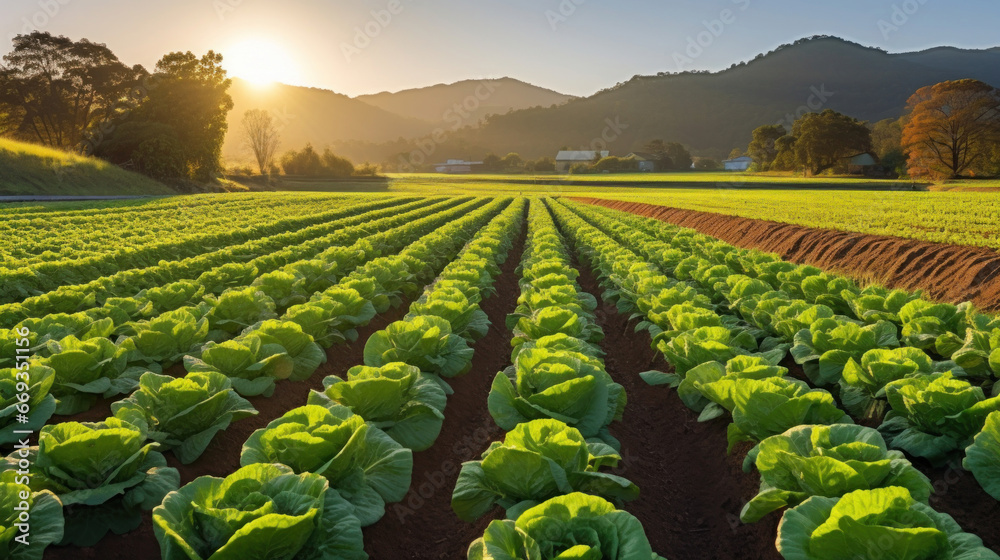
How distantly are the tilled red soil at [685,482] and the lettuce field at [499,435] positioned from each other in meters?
0.02

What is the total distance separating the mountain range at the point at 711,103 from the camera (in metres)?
142

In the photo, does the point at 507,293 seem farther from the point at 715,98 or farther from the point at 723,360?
the point at 715,98

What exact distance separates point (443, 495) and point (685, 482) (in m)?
1.99

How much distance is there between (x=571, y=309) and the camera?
5773 mm

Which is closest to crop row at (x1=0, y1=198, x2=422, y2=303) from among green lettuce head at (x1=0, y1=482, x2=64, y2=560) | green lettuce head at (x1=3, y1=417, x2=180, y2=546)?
green lettuce head at (x1=3, y1=417, x2=180, y2=546)

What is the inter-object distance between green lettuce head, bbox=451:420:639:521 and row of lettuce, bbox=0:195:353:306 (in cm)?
932

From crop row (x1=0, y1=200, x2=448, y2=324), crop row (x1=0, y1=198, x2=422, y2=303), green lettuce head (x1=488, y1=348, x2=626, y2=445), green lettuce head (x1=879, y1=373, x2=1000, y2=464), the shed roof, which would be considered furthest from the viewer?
the shed roof

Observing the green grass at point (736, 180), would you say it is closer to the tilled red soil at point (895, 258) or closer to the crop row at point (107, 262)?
the tilled red soil at point (895, 258)

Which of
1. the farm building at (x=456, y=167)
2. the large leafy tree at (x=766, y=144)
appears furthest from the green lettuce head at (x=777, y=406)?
the farm building at (x=456, y=167)

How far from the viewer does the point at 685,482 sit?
4590mm

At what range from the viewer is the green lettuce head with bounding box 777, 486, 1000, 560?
2.07 metres

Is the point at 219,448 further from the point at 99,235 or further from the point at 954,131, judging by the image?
the point at 954,131

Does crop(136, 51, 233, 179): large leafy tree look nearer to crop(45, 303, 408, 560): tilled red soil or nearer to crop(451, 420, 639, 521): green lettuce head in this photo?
crop(45, 303, 408, 560): tilled red soil

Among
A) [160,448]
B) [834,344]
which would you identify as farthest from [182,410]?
[834,344]
